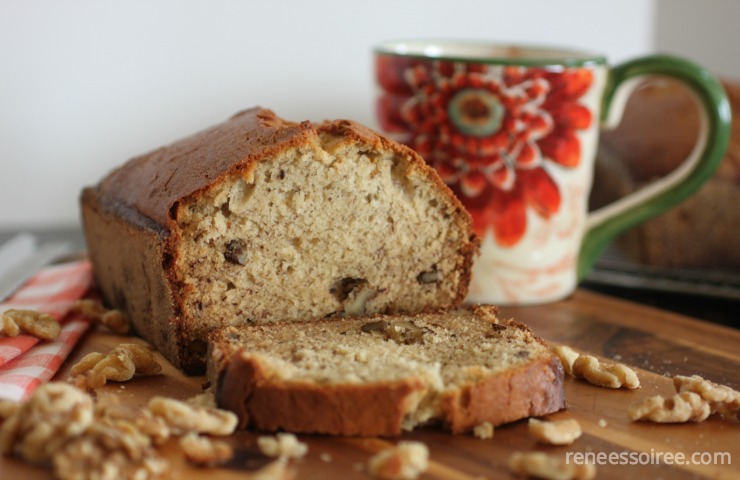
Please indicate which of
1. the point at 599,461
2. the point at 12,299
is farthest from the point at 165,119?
the point at 599,461

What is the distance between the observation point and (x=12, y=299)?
2.45 metres

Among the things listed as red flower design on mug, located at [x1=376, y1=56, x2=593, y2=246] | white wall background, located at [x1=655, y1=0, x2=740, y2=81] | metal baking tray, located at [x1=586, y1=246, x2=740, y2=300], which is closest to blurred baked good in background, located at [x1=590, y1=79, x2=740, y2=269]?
metal baking tray, located at [x1=586, y1=246, x2=740, y2=300]

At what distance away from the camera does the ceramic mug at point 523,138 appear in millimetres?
2512

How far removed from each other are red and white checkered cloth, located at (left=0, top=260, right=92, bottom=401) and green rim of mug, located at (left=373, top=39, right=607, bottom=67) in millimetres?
1085

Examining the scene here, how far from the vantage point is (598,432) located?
174cm

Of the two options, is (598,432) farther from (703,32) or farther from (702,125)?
(703,32)

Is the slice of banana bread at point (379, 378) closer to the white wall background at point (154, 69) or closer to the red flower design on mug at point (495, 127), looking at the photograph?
the red flower design on mug at point (495, 127)

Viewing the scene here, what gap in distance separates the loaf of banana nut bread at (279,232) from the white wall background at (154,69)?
1283 millimetres

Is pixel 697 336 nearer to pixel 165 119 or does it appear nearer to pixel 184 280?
pixel 184 280

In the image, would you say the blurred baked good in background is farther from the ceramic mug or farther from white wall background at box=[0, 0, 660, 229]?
white wall background at box=[0, 0, 660, 229]

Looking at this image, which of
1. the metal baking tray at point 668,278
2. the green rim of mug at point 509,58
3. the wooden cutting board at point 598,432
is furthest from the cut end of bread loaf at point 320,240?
the metal baking tray at point 668,278

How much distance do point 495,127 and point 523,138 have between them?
8cm

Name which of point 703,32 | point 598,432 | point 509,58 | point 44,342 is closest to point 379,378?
point 598,432

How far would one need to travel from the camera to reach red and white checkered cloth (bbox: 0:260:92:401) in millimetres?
1851
